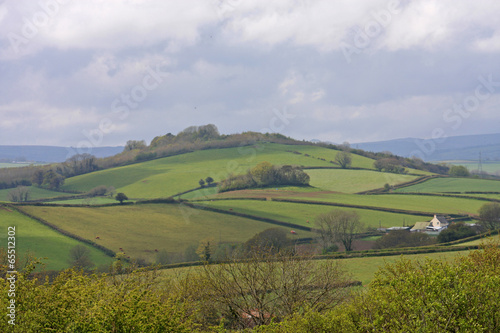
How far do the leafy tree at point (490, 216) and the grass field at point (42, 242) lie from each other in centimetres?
7217

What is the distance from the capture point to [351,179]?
149875 mm

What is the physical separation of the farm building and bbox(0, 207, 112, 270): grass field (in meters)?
62.6

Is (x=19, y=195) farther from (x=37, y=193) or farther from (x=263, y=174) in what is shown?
(x=263, y=174)

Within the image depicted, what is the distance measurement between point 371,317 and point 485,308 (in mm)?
4993

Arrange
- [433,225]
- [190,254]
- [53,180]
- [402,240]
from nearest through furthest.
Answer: [190,254]
[402,240]
[433,225]
[53,180]

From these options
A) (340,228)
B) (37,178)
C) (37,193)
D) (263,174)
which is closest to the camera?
(340,228)

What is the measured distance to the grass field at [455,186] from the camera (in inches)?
5271

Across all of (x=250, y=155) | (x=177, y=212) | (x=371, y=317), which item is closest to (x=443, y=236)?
(x=177, y=212)

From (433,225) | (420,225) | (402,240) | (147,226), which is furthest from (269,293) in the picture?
(433,225)

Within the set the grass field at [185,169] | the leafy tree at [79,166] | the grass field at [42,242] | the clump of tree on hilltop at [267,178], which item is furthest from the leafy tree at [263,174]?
the leafy tree at [79,166]

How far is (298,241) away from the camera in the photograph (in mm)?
87125

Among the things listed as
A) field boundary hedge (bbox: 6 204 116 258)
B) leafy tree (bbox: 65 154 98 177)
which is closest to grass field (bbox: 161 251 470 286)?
field boundary hedge (bbox: 6 204 116 258)

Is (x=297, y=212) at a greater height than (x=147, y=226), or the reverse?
(x=297, y=212)

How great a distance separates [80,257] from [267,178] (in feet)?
249
